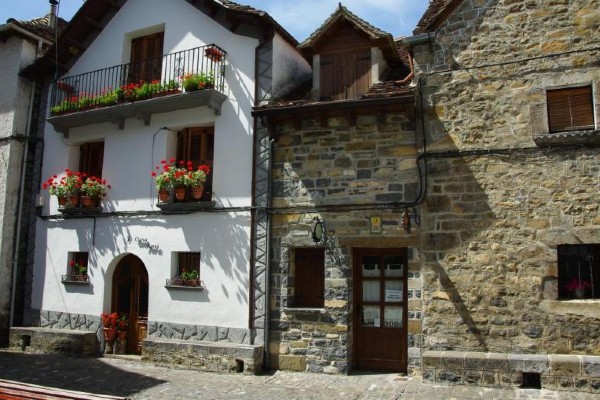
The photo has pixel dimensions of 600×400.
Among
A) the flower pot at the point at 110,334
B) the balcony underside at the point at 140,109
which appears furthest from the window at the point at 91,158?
the flower pot at the point at 110,334

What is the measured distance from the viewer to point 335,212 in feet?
31.3

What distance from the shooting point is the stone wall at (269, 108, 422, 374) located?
360 inches

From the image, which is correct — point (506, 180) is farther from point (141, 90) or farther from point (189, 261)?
point (141, 90)

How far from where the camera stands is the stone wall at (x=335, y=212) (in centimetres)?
915

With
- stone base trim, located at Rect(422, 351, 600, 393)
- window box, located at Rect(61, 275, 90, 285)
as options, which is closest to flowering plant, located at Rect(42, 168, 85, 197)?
window box, located at Rect(61, 275, 90, 285)

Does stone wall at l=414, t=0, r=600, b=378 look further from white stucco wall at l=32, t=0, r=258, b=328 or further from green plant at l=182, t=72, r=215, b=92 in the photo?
green plant at l=182, t=72, r=215, b=92

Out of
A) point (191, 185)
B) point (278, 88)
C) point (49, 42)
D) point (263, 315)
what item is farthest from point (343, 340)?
point (49, 42)

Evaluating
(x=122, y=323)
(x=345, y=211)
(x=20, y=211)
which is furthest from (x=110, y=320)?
(x=345, y=211)

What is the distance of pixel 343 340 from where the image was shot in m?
9.16

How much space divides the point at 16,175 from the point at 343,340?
29.5 feet

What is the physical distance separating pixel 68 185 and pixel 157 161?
2.35 meters

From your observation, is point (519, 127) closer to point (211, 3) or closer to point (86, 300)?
point (211, 3)

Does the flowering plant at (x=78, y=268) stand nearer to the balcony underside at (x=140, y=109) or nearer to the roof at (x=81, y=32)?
the balcony underside at (x=140, y=109)

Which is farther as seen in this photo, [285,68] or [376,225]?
[285,68]
